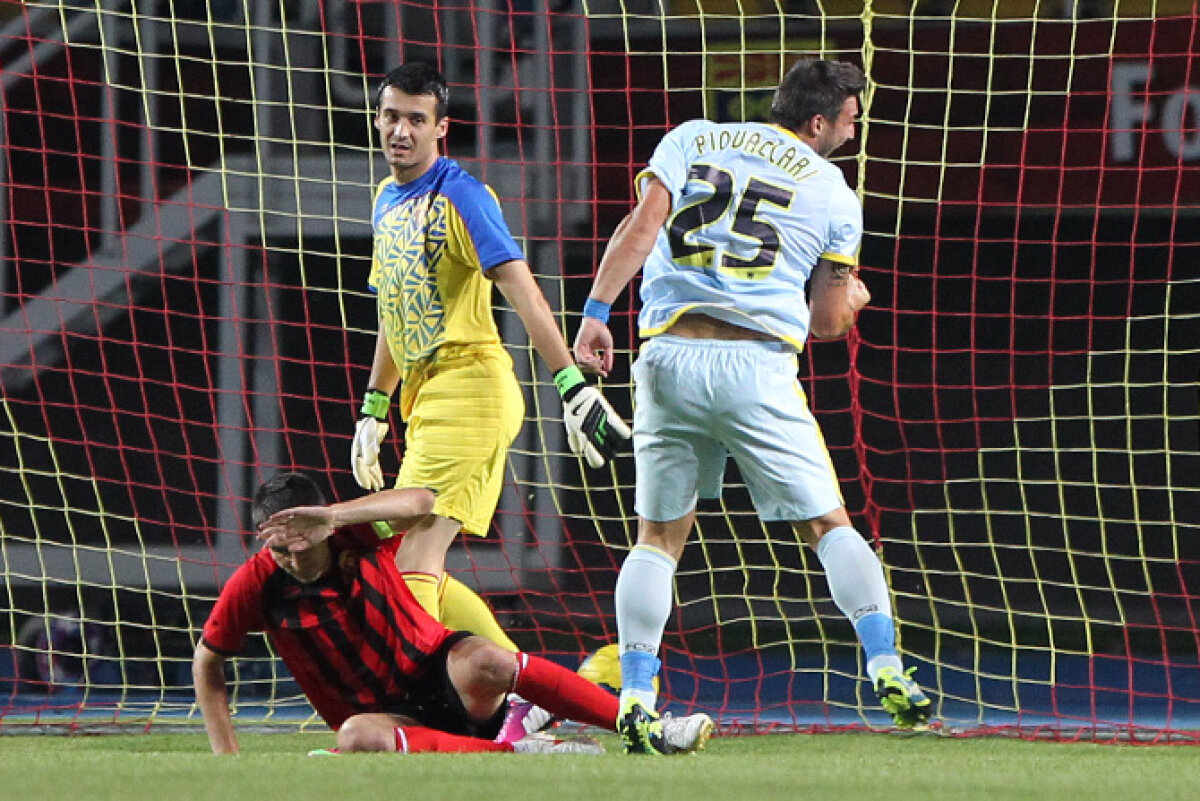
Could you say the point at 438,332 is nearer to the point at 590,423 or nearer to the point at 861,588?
the point at 590,423

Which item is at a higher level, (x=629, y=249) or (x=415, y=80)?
(x=415, y=80)

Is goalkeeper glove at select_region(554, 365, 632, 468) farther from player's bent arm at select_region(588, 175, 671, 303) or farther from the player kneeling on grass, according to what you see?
the player kneeling on grass

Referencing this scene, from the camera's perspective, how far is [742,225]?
4.26 meters

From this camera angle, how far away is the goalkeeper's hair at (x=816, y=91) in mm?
4375

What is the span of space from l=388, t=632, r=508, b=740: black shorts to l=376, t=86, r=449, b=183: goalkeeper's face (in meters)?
1.27

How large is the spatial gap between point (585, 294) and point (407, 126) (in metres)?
4.20

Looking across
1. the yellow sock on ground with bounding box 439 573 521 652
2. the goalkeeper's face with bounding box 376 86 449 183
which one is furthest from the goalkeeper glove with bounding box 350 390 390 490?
the goalkeeper's face with bounding box 376 86 449 183

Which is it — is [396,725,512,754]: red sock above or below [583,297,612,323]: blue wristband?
below

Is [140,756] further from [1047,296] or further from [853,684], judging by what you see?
[1047,296]

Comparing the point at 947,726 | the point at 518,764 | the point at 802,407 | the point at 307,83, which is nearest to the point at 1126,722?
the point at 947,726

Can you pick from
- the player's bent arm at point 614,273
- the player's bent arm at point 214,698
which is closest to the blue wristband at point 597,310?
the player's bent arm at point 614,273

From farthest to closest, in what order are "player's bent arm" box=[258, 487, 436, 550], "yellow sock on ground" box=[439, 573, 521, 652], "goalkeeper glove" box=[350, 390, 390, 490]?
1. "goalkeeper glove" box=[350, 390, 390, 490]
2. "yellow sock on ground" box=[439, 573, 521, 652]
3. "player's bent arm" box=[258, 487, 436, 550]

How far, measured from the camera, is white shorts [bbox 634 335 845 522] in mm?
4211

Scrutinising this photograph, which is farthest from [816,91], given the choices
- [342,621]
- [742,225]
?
[342,621]
